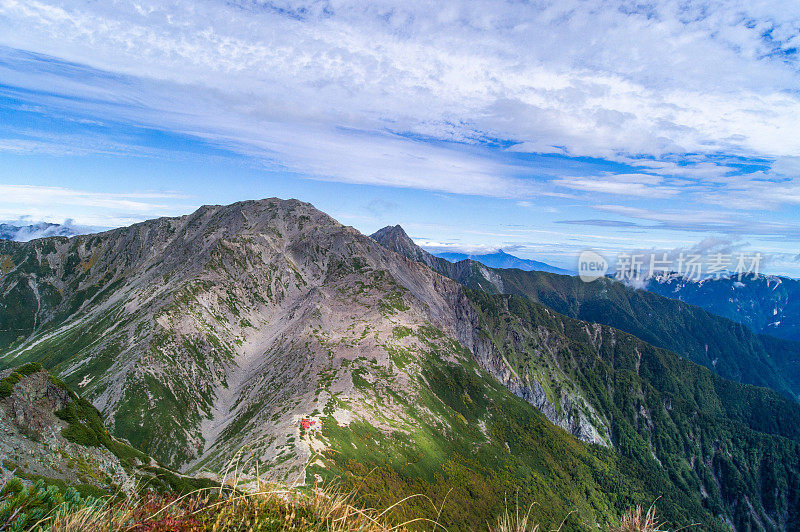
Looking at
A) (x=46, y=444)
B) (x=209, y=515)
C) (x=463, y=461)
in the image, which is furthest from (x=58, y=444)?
(x=463, y=461)

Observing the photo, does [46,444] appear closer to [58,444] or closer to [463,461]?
[58,444]

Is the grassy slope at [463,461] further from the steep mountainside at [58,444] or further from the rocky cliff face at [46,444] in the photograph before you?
the rocky cliff face at [46,444]

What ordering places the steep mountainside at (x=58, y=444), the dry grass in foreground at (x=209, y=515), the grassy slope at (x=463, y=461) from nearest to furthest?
the dry grass in foreground at (x=209, y=515)
the steep mountainside at (x=58, y=444)
the grassy slope at (x=463, y=461)

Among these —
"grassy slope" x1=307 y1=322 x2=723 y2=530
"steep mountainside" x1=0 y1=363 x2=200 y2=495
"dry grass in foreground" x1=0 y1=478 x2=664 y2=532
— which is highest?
"dry grass in foreground" x1=0 y1=478 x2=664 y2=532

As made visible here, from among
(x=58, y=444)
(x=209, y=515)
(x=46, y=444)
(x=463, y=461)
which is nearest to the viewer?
(x=209, y=515)

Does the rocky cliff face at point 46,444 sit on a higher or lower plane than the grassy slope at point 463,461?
higher

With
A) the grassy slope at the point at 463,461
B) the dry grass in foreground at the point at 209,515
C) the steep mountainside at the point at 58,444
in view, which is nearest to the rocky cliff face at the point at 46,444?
the steep mountainside at the point at 58,444

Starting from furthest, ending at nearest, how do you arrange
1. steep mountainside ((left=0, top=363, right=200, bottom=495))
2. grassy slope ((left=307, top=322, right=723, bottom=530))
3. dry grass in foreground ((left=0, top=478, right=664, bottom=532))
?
1. grassy slope ((left=307, top=322, right=723, bottom=530))
2. steep mountainside ((left=0, top=363, right=200, bottom=495))
3. dry grass in foreground ((left=0, top=478, right=664, bottom=532))

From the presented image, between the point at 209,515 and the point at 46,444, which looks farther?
the point at 46,444

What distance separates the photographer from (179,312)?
17725 centimetres

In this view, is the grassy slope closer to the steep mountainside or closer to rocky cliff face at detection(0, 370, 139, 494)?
the steep mountainside

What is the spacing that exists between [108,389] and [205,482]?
126172mm

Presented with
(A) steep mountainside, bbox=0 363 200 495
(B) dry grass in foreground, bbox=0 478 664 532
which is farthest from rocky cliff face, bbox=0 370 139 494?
(B) dry grass in foreground, bbox=0 478 664 532

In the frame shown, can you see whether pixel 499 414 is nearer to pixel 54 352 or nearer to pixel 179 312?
pixel 179 312
